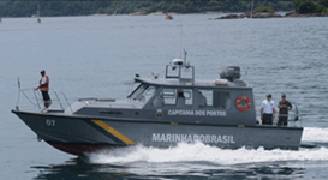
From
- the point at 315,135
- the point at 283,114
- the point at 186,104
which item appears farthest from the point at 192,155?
the point at 315,135

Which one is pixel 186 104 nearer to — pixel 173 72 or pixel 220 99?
pixel 220 99

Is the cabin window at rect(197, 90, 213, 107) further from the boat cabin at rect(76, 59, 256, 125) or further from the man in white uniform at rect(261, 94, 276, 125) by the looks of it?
the man in white uniform at rect(261, 94, 276, 125)

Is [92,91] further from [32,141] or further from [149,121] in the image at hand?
[149,121]

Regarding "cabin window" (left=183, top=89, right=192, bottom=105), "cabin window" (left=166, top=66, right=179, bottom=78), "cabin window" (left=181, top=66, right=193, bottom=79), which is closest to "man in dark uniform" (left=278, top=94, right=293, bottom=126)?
"cabin window" (left=183, top=89, right=192, bottom=105)

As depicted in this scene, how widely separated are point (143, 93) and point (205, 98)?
1.85m

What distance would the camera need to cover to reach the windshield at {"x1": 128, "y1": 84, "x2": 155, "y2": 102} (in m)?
25.1

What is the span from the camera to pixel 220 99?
25297mm

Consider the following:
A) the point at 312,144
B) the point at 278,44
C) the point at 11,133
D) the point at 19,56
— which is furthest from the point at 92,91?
the point at 278,44

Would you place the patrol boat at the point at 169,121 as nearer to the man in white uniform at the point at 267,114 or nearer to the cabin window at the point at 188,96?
the cabin window at the point at 188,96

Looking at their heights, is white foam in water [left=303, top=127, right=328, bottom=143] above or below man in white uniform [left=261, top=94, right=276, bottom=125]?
below

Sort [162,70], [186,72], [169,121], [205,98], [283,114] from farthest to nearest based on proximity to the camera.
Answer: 1. [162,70]
2. [283,114]
3. [186,72]
4. [205,98]
5. [169,121]

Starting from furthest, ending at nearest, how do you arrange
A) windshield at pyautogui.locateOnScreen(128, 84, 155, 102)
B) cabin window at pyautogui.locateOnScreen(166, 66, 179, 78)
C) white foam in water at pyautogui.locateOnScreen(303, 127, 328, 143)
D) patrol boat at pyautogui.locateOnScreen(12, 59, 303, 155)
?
white foam in water at pyautogui.locateOnScreen(303, 127, 328, 143)
cabin window at pyautogui.locateOnScreen(166, 66, 179, 78)
windshield at pyautogui.locateOnScreen(128, 84, 155, 102)
patrol boat at pyautogui.locateOnScreen(12, 59, 303, 155)

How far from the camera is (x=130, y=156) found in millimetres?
25422

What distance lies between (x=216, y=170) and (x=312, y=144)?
4.46 meters
